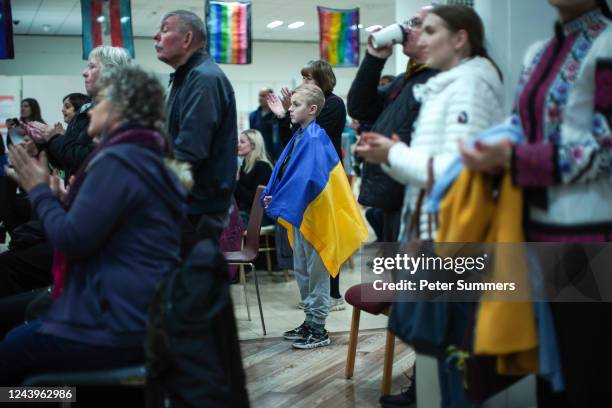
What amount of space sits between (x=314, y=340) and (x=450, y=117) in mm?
2465

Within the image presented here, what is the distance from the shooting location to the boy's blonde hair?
414 cm

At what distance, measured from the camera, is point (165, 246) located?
6.60 ft

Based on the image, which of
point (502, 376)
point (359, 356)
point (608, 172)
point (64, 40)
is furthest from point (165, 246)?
point (64, 40)

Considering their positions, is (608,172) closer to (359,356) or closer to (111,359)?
(111,359)

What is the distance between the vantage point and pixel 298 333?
4.19 metres

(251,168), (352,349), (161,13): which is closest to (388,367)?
(352,349)

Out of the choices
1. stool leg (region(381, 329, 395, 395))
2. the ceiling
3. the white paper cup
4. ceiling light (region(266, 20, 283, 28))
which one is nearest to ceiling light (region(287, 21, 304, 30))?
the ceiling

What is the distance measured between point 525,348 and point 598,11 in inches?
31.6

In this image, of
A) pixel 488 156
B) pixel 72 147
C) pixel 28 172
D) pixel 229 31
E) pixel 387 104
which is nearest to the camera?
pixel 488 156

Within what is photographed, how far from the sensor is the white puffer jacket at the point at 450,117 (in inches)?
72.2

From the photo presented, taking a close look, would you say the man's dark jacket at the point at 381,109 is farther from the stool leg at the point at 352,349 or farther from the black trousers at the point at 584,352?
the stool leg at the point at 352,349

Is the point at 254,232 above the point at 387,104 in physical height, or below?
below

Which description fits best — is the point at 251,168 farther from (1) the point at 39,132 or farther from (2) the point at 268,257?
(1) the point at 39,132

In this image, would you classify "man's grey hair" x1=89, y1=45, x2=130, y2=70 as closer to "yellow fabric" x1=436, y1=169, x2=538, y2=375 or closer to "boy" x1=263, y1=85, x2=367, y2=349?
"boy" x1=263, y1=85, x2=367, y2=349
